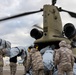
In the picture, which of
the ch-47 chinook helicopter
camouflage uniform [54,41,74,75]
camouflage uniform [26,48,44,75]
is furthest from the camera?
the ch-47 chinook helicopter

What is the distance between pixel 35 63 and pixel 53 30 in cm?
351

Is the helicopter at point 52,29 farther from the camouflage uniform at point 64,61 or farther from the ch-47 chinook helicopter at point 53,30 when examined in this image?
the camouflage uniform at point 64,61

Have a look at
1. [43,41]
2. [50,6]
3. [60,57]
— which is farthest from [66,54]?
[50,6]

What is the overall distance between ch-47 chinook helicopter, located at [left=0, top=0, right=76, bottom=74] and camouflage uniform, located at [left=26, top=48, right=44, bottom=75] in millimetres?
2643

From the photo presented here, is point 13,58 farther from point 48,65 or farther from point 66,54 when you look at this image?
point 66,54

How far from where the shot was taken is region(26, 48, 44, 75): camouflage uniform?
10289 mm

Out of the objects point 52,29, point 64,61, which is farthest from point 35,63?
point 52,29

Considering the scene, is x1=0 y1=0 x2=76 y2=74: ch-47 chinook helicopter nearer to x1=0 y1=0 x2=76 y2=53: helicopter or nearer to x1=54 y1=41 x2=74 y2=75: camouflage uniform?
x1=0 y1=0 x2=76 y2=53: helicopter

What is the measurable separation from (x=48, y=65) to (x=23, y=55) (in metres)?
3.64

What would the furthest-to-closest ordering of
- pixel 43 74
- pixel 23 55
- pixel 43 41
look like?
pixel 23 55, pixel 43 41, pixel 43 74

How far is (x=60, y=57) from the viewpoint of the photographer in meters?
9.76

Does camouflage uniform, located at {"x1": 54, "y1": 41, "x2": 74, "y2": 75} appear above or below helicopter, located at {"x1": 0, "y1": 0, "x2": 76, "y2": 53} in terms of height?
below

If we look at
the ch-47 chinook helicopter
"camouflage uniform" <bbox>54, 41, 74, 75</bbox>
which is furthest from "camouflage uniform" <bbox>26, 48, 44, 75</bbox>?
the ch-47 chinook helicopter

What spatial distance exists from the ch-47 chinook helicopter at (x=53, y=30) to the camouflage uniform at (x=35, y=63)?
2643 mm
